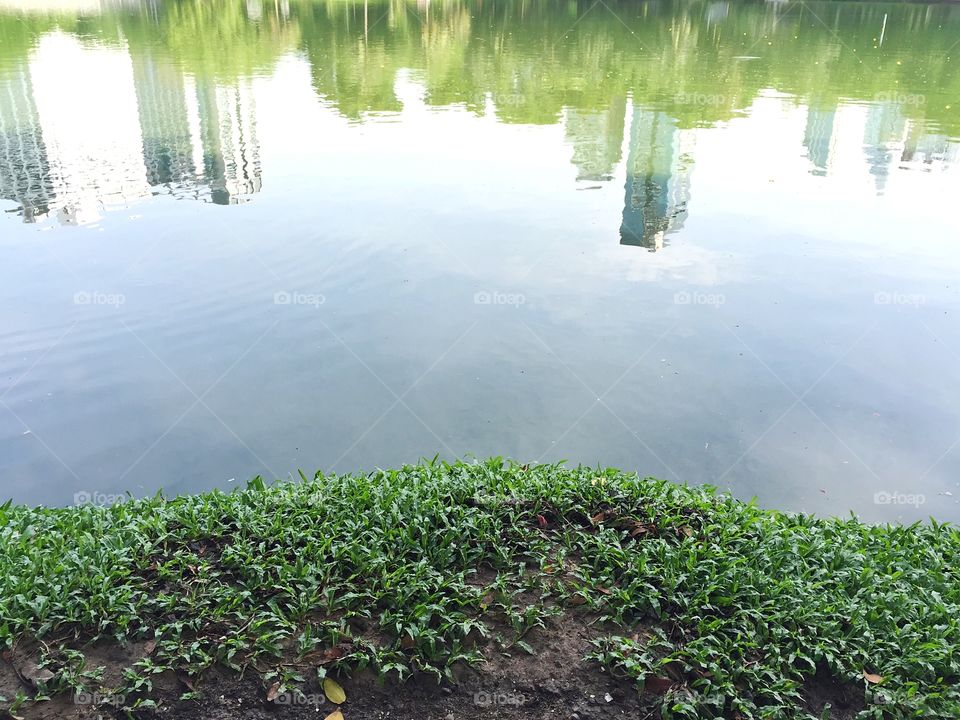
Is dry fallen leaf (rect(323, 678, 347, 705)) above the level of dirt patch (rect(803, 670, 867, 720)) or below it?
above

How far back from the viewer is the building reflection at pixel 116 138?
7422 mm

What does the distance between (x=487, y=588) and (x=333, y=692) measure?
1.89 ft

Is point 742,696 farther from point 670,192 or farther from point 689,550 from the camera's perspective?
point 670,192

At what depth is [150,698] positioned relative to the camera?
7.11 feet

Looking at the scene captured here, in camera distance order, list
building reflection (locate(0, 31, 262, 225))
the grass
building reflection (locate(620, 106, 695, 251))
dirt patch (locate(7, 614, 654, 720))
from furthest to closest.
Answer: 1. building reflection (locate(0, 31, 262, 225))
2. building reflection (locate(620, 106, 695, 251))
3. the grass
4. dirt patch (locate(7, 614, 654, 720))

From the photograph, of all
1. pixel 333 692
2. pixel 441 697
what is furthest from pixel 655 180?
pixel 333 692

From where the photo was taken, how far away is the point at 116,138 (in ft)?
30.9

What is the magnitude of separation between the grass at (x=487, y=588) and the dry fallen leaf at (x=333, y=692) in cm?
4

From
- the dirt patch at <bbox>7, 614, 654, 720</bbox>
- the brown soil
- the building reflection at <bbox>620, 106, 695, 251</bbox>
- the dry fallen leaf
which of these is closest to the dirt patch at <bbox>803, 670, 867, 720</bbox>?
the brown soil

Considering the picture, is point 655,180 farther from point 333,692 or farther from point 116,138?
point 333,692

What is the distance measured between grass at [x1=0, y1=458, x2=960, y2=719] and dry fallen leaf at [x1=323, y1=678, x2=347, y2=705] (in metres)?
0.04

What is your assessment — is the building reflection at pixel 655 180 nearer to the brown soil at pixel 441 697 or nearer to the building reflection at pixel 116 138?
the building reflection at pixel 116 138

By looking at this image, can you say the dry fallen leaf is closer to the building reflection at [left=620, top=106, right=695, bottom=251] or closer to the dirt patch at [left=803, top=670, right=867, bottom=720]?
the dirt patch at [left=803, top=670, right=867, bottom=720]

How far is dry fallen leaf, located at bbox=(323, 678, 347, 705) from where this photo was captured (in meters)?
2.19
